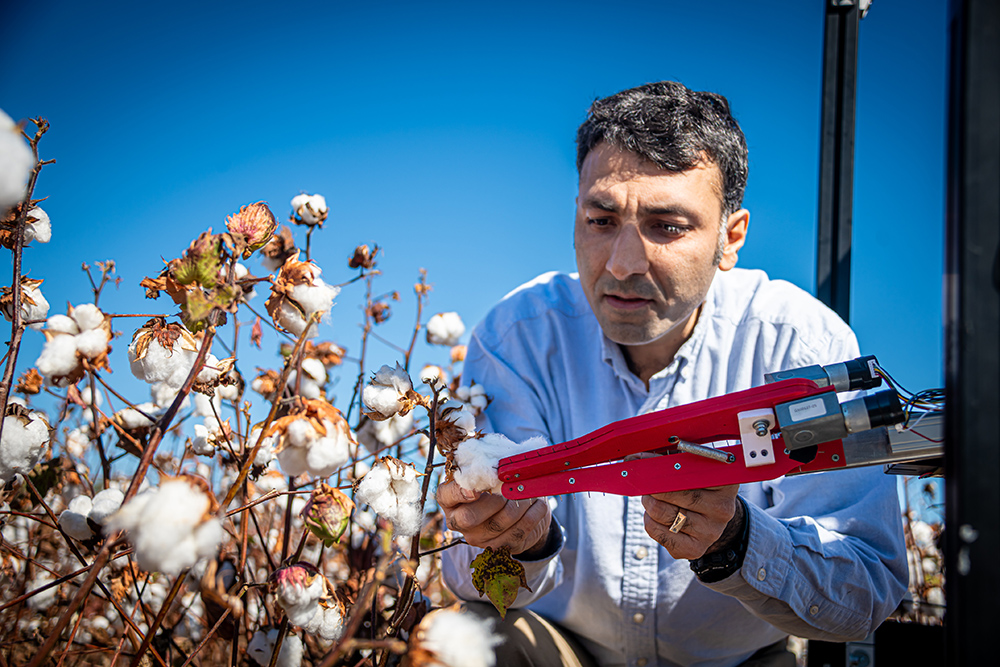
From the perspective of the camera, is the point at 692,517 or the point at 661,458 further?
the point at 692,517

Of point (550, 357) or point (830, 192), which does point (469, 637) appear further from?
point (830, 192)

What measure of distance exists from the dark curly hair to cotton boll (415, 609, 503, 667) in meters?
1.14

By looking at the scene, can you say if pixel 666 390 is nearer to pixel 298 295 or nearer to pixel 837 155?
pixel 837 155

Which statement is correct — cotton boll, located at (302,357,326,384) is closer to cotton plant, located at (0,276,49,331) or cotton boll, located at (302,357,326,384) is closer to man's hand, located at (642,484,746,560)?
cotton plant, located at (0,276,49,331)

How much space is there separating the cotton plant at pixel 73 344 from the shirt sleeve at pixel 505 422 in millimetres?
834

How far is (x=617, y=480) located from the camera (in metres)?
0.84

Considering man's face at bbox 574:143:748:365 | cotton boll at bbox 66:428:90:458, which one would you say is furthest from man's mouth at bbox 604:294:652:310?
cotton boll at bbox 66:428:90:458

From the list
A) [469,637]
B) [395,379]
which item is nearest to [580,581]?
[395,379]

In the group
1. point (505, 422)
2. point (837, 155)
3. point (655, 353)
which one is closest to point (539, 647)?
point (505, 422)

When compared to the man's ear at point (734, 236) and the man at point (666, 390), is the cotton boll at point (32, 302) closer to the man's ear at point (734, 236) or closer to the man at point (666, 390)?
the man at point (666, 390)

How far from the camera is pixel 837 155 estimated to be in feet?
5.86

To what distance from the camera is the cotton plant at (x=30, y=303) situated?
0.75 metres

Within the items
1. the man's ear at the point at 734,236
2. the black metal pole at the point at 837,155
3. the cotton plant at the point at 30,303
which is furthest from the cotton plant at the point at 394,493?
the black metal pole at the point at 837,155

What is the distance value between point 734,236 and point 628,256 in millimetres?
425
